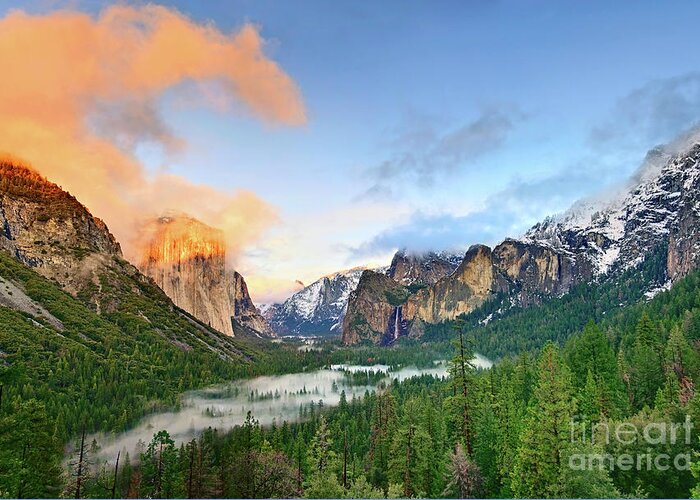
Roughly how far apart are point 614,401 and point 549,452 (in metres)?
31.0

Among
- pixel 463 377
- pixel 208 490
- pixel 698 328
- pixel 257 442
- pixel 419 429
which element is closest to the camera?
pixel 463 377

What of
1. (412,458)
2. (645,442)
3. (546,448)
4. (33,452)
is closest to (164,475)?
(33,452)

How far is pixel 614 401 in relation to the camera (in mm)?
56938

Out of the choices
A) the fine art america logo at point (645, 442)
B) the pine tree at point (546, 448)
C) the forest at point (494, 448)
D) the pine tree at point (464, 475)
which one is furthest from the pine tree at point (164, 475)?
the fine art america logo at point (645, 442)

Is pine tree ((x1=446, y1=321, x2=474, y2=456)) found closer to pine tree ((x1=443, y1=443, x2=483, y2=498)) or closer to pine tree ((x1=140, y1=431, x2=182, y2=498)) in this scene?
pine tree ((x1=443, y1=443, x2=483, y2=498))

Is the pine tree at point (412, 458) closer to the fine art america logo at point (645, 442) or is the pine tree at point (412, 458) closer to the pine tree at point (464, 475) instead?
the pine tree at point (464, 475)

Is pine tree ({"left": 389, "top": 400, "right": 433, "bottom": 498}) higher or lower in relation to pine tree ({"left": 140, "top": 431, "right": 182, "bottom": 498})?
higher

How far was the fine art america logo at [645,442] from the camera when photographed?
36.8 m

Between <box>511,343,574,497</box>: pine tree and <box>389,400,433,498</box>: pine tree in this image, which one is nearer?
<box>511,343,574,497</box>: pine tree

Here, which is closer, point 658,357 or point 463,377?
point 463,377

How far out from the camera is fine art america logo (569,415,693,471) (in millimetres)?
36812

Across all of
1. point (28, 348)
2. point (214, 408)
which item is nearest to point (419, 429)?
point (214, 408)

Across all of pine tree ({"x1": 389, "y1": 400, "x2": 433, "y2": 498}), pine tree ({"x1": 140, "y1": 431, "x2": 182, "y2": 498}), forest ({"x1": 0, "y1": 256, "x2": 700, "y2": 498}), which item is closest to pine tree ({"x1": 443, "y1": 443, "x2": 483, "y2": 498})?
forest ({"x1": 0, "y1": 256, "x2": 700, "y2": 498})

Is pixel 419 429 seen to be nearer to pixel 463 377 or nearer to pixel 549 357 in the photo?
pixel 463 377
